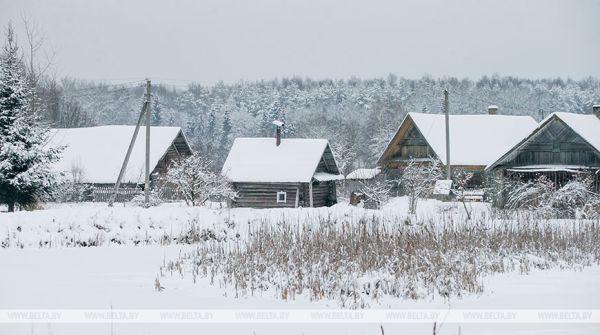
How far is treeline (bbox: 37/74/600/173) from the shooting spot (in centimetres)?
8218

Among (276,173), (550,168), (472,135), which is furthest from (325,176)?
(550,168)

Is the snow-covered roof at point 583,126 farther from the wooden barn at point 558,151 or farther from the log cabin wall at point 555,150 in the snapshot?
the log cabin wall at point 555,150

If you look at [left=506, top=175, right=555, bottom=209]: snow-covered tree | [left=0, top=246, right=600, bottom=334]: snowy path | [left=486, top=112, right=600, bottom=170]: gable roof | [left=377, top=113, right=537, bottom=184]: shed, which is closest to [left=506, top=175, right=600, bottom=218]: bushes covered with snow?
[left=506, top=175, right=555, bottom=209]: snow-covered tree

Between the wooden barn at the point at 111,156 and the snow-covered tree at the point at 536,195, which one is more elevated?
the wooden barn at the point at 111,156

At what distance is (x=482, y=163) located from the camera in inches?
1459

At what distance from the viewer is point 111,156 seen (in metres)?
37.1

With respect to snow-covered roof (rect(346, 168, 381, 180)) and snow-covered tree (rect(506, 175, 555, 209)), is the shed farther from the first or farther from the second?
snow-covered tree (rect(506, 175, 555, 209))

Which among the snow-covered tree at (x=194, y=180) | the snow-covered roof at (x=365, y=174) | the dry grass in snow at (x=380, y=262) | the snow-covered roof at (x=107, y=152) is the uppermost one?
the snow-covered roof at (x=107, y=152)

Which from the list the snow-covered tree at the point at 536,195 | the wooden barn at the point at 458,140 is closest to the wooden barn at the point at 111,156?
the wooden barn at the point at 458,140

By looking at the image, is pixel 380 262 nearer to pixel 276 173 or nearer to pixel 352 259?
pixel 352 259

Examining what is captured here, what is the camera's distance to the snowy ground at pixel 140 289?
660 cm

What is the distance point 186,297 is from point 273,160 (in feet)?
84.2

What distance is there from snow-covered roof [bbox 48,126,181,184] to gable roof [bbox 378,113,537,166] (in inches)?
600

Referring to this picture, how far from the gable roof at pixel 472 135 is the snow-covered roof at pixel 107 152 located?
15.3 m
